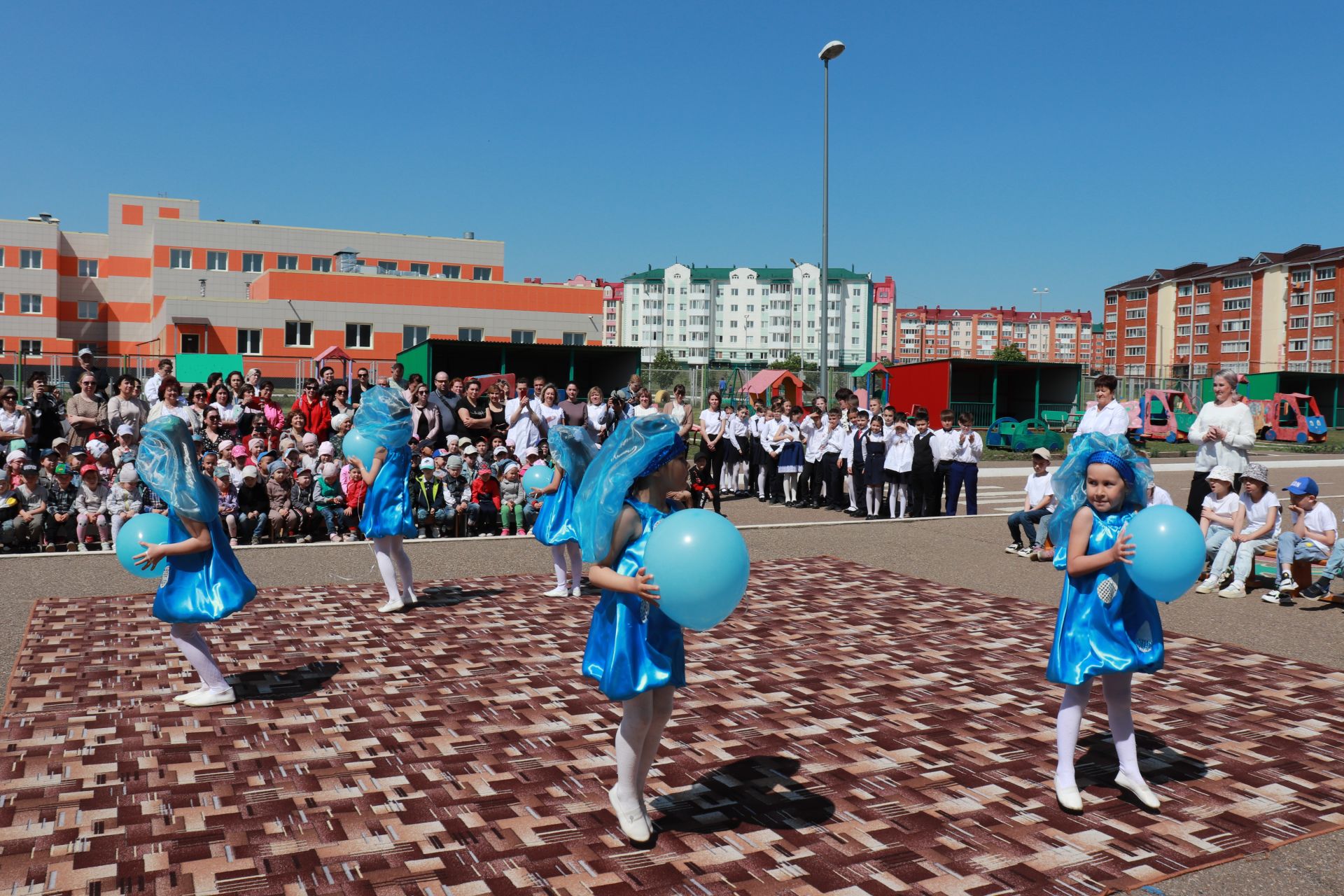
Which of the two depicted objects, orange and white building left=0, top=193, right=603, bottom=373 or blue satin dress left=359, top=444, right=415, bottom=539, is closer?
blue satin dress left=359, top=444, right=415, bottom=539

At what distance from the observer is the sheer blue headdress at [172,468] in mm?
5902

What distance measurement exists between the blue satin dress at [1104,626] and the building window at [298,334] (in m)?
52.9

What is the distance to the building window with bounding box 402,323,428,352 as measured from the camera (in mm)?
54906

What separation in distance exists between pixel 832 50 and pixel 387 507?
1942 centimetres

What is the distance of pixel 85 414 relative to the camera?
567 inches

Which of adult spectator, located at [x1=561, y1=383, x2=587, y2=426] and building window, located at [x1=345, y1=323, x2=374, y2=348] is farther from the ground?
building window, located at [x1=345, y1=323, x2=374, y2=348]

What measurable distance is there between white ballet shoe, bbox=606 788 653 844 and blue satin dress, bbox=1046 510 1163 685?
6.42 ft

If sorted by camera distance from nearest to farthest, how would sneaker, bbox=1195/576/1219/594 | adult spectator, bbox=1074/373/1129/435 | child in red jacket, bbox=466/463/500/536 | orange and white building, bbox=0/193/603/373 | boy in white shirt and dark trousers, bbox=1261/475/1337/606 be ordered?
boy in white shirt and dark trousers, bbox=1261/475/1337/606, adult spectator, bbox=1074/373/1129/435, sneaker, bbox=1195/576/1219/594, child in red jacket, bbox=466/463/500/536, orange and white building, bbox=0/193/603/373

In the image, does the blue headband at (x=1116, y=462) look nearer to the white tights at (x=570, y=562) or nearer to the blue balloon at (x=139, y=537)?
the blue balloon at (x=139, y=537)

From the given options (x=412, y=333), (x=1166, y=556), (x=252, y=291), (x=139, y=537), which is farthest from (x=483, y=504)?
(x=252, y=291)

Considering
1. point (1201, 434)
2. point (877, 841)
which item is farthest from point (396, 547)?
point (1201, 434)

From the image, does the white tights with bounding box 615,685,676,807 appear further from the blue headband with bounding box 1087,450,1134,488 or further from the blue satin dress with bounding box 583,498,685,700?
the blue headband with bounding box 1087,450,1134,488

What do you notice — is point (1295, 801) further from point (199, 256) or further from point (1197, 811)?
point (199, 256)

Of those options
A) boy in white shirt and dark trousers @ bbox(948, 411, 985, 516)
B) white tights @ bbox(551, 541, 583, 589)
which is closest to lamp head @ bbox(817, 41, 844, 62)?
boy in white shirt and dark trousers @ bbox(948, 411, 985, 516)
